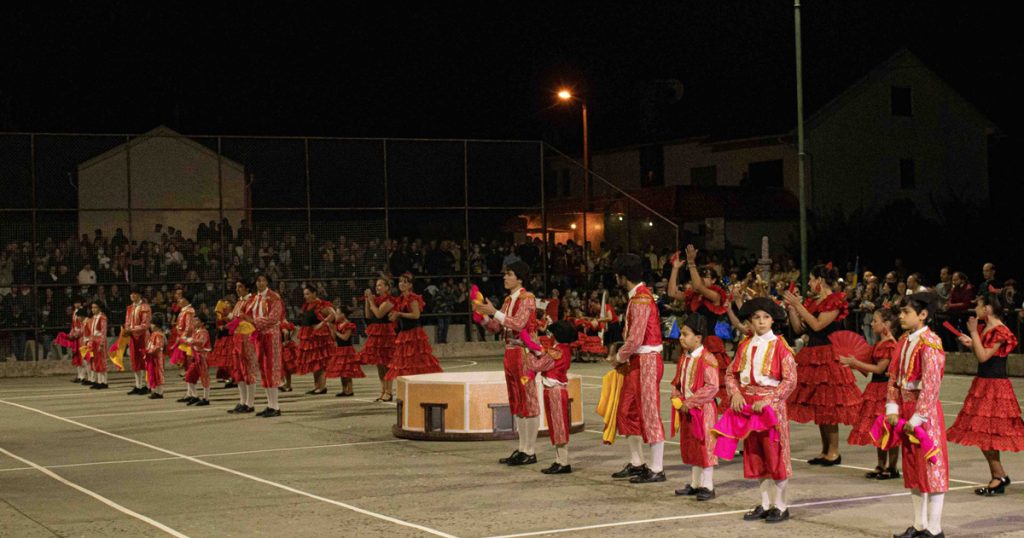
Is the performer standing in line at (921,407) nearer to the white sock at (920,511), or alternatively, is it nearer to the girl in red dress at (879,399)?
the white sock at (920,511)

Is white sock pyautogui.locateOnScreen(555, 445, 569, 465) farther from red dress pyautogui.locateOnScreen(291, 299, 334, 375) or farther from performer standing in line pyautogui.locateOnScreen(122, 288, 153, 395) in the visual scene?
performer standing in line pyautogui.locateOnScreen(122, 288, 153, 395)

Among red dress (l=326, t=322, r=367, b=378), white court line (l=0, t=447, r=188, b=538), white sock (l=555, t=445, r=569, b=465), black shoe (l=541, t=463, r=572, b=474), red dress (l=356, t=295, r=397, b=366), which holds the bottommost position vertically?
white court line (l=0, t=447, r=188, b=538)

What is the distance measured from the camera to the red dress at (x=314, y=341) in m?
23.4

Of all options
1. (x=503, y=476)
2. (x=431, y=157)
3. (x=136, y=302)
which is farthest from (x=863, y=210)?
(x=503, y=476)

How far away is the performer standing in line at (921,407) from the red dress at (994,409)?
170 cm

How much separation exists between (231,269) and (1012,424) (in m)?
25.1

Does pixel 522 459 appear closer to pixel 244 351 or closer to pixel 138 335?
pixel 244 351

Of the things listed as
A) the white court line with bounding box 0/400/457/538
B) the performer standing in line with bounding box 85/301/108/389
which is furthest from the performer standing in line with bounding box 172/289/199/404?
the performer standing in line with bounding box 85/301/108/389

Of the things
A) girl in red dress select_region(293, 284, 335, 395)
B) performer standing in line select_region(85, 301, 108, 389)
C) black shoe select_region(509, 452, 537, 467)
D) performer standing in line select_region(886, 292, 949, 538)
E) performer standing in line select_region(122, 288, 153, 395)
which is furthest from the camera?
performer standing in line select_region(85, 301, 108, 389)

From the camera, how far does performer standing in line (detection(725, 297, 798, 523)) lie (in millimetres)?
10148

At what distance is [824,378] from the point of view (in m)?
13.5

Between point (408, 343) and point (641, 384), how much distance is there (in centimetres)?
945

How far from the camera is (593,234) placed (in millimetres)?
39500

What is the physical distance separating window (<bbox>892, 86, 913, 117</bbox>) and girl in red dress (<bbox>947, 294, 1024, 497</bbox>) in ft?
142
